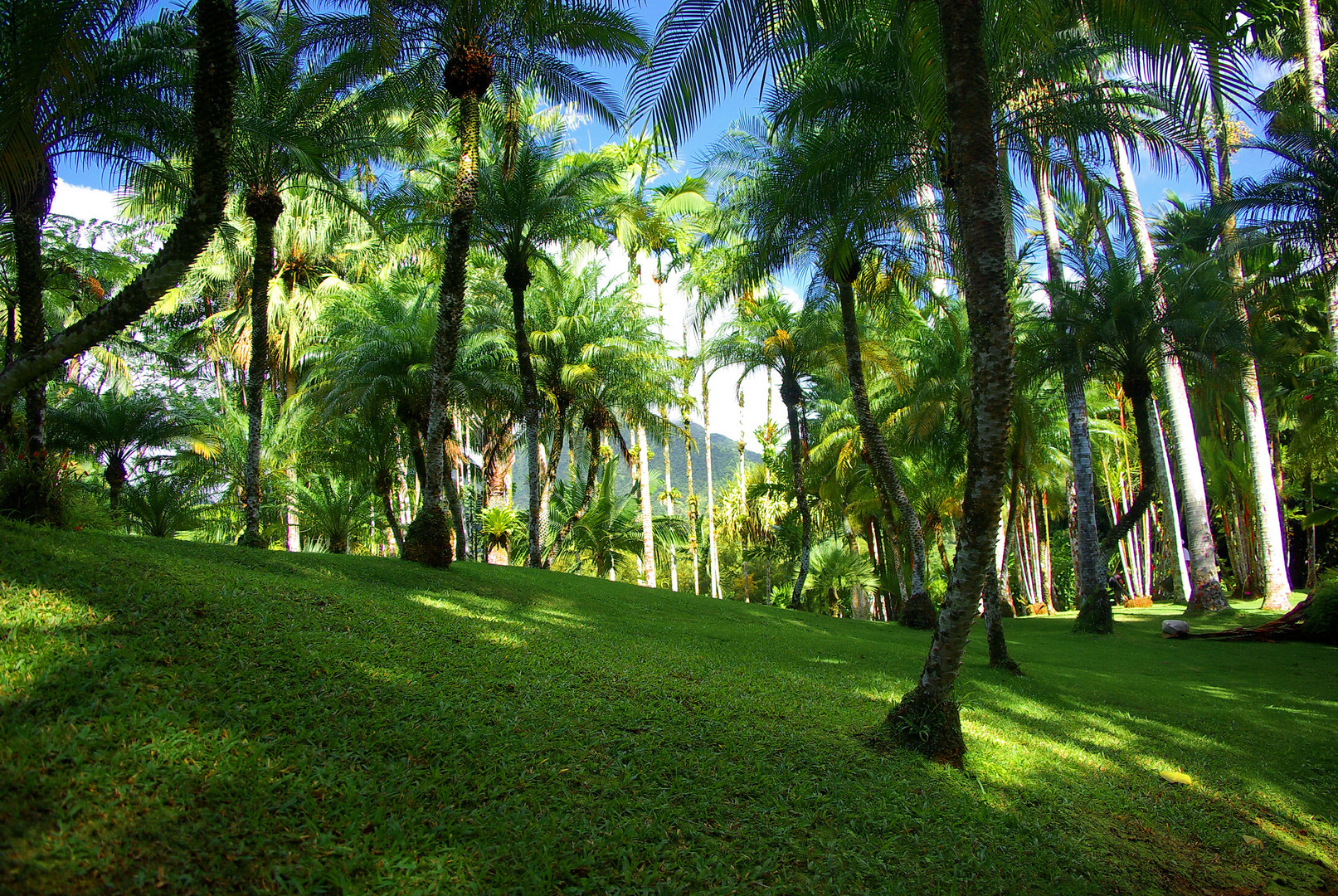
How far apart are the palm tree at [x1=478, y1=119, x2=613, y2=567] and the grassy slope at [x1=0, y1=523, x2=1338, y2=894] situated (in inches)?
390

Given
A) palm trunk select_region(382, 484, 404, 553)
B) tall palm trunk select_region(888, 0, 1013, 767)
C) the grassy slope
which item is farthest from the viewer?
palm trunk select_region(382, 484, 404, 553)

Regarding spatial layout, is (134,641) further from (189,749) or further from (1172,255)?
(1172,255)

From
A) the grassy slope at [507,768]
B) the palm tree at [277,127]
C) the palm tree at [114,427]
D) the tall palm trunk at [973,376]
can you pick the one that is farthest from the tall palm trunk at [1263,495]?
the palm tree at [114,427]

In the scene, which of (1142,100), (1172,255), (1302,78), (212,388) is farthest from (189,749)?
(212,388)

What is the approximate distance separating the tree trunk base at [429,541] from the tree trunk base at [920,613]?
37.1 feet

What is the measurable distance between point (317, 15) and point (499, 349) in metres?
10.1

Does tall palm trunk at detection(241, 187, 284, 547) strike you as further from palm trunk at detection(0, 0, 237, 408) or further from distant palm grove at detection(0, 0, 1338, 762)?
palm trunk at detection(0, 0, 237, 408)

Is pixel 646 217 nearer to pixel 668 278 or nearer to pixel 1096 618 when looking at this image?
pixel 668 278

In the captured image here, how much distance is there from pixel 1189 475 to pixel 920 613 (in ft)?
30.3

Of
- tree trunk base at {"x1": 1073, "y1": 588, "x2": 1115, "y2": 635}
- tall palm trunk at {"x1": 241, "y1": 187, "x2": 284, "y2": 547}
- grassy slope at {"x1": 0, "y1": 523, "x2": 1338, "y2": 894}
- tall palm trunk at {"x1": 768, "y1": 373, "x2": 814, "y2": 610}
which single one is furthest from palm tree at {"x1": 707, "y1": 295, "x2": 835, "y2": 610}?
grassy slope at {"x1": 0, "y1": 523, "x2": 1338, "y2": 894}

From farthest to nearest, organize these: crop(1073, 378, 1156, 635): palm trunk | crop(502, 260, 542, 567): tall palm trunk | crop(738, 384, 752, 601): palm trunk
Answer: crop(738, 384, 752, 601): palm trunk < crop(502, 260, 542, 567): tall palm trunk < crop(1073, 378, 1156, 635): palm trunk

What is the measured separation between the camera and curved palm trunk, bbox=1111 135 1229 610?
19.0 m

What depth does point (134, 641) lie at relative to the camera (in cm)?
421

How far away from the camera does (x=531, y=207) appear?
15539mm
